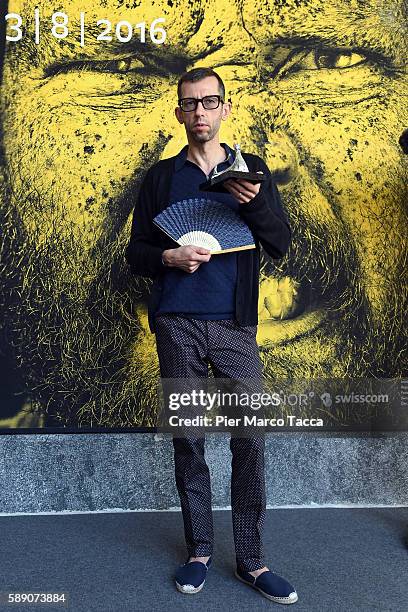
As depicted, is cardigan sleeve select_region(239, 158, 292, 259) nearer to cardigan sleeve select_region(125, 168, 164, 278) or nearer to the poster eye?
cardigan sleeve select_region(125, 168, 164, 278)

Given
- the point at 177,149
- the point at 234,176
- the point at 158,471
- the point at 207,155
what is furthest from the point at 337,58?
the point at 158,471

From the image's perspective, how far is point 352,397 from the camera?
4.49 meters

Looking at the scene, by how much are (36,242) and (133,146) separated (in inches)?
28.2

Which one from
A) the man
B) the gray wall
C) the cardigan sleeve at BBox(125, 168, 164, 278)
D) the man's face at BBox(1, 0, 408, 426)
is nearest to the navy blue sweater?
the man

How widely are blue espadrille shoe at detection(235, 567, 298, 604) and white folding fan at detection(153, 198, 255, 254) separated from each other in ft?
4.30

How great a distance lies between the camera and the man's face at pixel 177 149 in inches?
171

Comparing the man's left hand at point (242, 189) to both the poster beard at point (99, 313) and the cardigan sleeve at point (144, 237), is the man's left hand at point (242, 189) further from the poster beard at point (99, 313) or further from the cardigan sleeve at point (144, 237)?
the poster beard at point (99, 313)

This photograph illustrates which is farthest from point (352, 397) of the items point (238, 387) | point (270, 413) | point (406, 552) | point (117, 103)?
point (117, 103)

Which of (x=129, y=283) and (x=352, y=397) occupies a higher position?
(x=129, y=283)

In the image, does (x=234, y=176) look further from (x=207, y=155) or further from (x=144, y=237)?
(x=144, y=237)

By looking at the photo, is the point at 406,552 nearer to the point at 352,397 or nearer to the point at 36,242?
the point at 352,397

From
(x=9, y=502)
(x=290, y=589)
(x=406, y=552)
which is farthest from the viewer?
(x=9, y=502)

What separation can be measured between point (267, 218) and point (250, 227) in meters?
0.10

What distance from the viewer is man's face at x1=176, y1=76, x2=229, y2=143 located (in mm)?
3305
